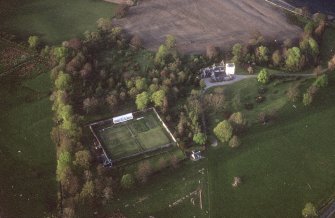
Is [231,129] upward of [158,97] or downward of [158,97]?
downward

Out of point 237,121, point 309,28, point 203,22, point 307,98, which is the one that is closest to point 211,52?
point 203,22

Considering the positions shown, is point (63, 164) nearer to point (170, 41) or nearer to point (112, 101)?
point (112, 101)

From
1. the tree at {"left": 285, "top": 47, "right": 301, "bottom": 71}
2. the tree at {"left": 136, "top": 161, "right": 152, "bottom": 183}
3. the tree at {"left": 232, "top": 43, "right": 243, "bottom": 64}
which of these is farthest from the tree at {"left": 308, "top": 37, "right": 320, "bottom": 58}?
the tree at {"left": 136, "top": 161, "right": 152, "bottom": 183}

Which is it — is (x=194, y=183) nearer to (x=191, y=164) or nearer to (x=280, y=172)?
(x=191, y=164)

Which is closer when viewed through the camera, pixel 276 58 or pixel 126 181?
pixel 126 181

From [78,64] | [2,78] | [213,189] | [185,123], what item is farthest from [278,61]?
[2,78]

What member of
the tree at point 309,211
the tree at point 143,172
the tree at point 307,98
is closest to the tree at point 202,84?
the tree at point 307,98
